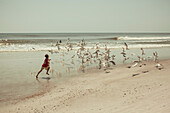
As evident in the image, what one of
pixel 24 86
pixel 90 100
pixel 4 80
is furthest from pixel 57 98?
pixel 4 80

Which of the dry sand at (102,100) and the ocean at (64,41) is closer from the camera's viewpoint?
the dry sand at (102,100)

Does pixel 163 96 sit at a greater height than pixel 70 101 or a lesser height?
greater

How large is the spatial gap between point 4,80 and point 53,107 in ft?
14.7

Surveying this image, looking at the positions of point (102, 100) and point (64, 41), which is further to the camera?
point (64, 41)

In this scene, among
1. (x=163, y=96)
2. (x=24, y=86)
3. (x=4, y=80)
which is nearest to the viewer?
(x=163, y=96)

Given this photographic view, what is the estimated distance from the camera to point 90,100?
19.3 feet

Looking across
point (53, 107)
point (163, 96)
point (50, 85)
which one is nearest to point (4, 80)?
point (50, 85)

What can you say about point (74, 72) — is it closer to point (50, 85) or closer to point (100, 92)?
point (50, 85)

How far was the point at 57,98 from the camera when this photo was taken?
6371 mm

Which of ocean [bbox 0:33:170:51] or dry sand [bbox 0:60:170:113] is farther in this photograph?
ocean [bbox 0:33:170:51]

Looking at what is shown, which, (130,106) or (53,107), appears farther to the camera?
(53,107)

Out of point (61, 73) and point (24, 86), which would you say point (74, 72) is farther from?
point (24, 86)

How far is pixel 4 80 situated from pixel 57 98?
3869 millimetres

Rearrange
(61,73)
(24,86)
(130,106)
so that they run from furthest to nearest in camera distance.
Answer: (61,73) < (24,86) < (130,106)
